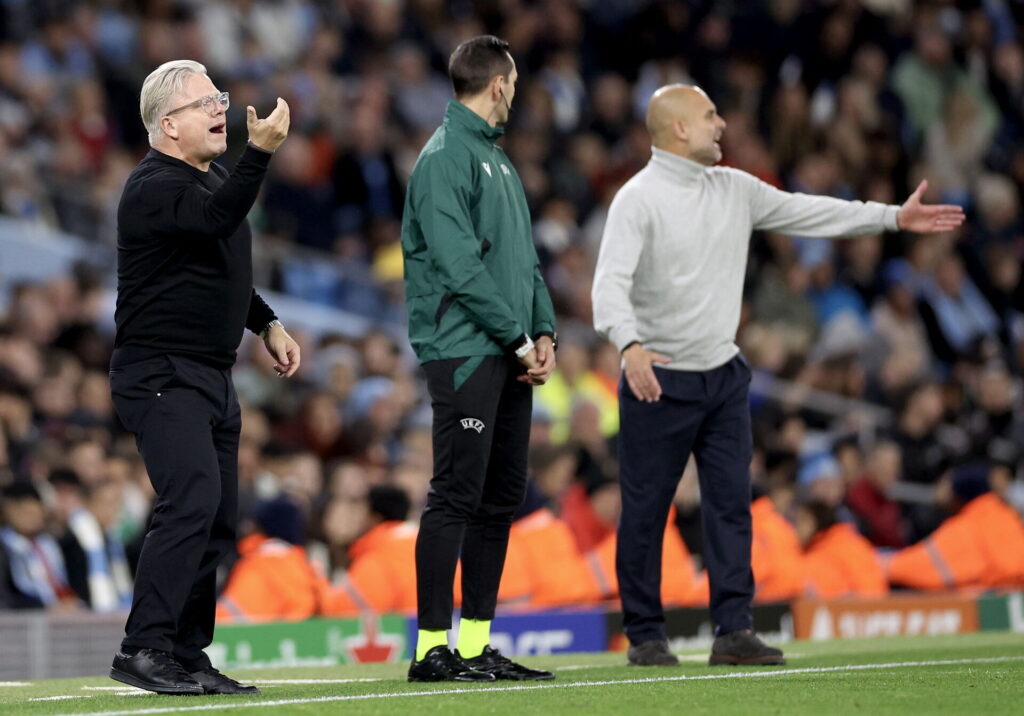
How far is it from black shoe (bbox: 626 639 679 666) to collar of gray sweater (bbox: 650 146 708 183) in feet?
6.24

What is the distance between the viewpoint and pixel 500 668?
6.59m

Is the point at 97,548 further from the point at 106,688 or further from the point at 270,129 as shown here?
the point at 270,129

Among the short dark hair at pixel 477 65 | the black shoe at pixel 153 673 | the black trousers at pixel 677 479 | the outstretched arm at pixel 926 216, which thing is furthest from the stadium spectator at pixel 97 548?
the outstretched arm at pixel 926 216

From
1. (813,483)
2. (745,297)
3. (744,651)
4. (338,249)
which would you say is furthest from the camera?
(745,297)

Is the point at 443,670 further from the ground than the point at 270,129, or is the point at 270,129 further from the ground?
the point at 270,129

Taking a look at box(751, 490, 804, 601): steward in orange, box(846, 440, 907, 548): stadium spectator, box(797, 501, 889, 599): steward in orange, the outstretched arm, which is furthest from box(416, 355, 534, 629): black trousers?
box(846, 440, 907, 548): stadium spectator

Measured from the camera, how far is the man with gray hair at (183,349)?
5965 mm

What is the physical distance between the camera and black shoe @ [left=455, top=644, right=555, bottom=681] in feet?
21.6

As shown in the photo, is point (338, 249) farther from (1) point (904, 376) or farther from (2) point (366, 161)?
(1) point (904, 376)

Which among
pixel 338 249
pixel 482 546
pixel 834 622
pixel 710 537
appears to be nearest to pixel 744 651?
pixel 710 537

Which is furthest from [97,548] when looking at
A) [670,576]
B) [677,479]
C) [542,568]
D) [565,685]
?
[565,685]

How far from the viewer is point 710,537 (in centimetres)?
768

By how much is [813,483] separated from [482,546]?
22.6 ft

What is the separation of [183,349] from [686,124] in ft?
8.40
